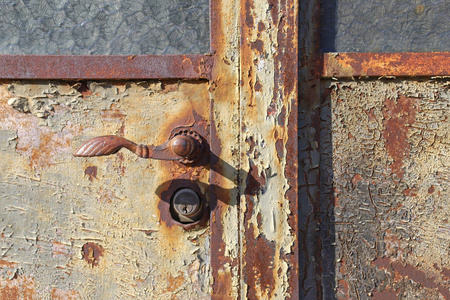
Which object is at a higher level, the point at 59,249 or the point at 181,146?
the point at 181,146

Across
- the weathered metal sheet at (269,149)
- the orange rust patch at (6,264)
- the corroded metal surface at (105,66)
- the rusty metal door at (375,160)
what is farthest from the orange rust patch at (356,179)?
the orange rust patch at (6,264)

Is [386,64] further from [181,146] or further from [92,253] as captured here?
[92,253]

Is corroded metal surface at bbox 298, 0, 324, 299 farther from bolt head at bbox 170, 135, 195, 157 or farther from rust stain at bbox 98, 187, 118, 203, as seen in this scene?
rust stain at bbox 98, 187, 118, 203

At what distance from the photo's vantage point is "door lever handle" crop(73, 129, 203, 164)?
591mm

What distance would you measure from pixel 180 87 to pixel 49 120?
28 centimetres

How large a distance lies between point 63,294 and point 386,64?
0.80m

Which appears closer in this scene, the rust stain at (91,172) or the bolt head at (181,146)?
the bolt head at (181,146)

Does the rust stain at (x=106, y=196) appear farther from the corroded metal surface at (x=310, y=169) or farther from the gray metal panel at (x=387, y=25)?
the gray metal panel at (x=387, y=25)

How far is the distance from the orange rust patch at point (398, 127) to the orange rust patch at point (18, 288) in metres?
0.78

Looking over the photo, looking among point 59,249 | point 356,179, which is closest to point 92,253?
point 59,249

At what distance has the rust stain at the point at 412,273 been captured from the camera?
69cm

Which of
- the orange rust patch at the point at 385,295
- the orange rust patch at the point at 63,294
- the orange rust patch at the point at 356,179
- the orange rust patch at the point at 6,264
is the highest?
the orange rust patch at the point at 356,179

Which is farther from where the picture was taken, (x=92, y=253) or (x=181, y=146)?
(x=92, y=253)

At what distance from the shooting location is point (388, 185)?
0.70m
